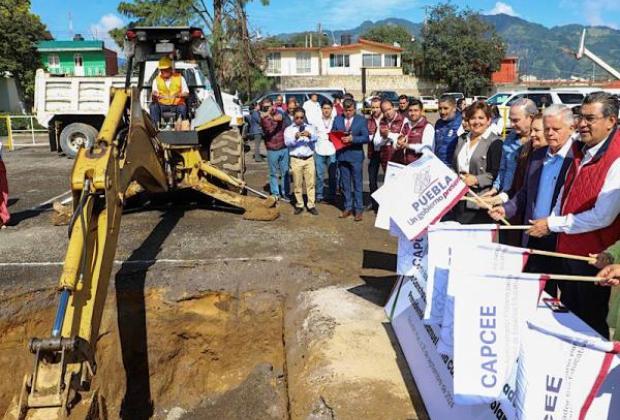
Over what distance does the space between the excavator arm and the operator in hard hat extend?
3.00 meters

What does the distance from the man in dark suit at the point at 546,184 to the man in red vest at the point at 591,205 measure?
0.15 meters

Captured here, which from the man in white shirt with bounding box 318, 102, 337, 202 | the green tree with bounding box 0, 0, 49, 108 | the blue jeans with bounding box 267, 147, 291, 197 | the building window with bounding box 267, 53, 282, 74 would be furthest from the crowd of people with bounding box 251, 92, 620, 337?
the building window with bounding box 267, 53, 282, 74

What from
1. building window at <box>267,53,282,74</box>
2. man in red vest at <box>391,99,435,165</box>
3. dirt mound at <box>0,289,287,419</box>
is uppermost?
building window at <box>267,53,282,74</box>

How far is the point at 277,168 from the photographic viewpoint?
9156 millimetres

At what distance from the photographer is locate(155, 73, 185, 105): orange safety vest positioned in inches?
287

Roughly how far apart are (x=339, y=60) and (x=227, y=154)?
44.4m

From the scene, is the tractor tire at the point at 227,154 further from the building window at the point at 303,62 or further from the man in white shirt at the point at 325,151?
the building window at the point at 303,62

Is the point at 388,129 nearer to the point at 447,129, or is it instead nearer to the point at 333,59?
the point at 447,129

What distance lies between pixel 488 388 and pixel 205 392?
3.84 meters

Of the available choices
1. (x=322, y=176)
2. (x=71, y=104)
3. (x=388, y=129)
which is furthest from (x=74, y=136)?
(x=388, y=129)

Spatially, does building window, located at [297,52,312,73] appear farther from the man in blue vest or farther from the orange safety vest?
the man in blue vest

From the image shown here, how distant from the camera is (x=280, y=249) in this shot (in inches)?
262

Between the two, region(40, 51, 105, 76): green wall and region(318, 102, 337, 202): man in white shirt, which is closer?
region(318, 102, 337, 202): man in white shirt

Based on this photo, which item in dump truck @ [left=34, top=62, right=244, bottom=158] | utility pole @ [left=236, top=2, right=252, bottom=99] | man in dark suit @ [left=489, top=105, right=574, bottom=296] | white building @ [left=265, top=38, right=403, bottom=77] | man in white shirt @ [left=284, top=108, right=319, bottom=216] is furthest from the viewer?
white building @ [left=265, top=38, right=403, bottom=77]
